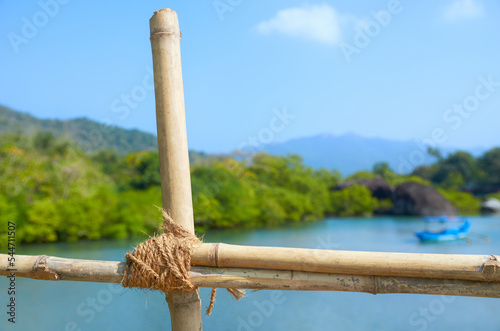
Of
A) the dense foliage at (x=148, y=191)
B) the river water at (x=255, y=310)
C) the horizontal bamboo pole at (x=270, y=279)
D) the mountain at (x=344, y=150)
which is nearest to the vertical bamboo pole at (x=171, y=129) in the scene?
the horizontal bamboo pole at (x=270, y=279)

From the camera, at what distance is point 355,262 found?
1.58 meters

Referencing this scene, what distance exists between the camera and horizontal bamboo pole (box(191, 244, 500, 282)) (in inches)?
59.1

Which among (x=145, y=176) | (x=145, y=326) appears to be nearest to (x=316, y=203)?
(x=145, y=176)

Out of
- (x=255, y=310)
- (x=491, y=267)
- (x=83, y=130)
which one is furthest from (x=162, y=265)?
(x=83, y=130)

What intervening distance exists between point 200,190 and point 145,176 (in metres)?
2.32

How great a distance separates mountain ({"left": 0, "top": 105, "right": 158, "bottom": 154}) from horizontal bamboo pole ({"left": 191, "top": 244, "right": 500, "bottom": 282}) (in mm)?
31242

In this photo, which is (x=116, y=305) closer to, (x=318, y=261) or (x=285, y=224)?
(x=318, y=261)

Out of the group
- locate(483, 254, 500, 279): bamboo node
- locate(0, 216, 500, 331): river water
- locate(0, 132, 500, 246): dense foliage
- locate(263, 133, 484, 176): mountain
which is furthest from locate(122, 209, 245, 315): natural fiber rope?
locate(263, 133, 484, 176): mountain

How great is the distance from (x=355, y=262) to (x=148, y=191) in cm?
1522

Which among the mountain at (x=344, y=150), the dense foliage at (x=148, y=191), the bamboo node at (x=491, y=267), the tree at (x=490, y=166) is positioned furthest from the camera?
the mountain at (x=344, y=150)

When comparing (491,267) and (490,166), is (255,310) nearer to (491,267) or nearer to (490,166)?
(491,267)

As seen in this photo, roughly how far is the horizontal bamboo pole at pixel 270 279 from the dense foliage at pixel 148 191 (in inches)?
316

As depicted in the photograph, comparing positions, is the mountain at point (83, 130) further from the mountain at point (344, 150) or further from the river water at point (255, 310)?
the mountain at point (344, 150)

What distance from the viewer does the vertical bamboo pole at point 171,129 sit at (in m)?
1.79
